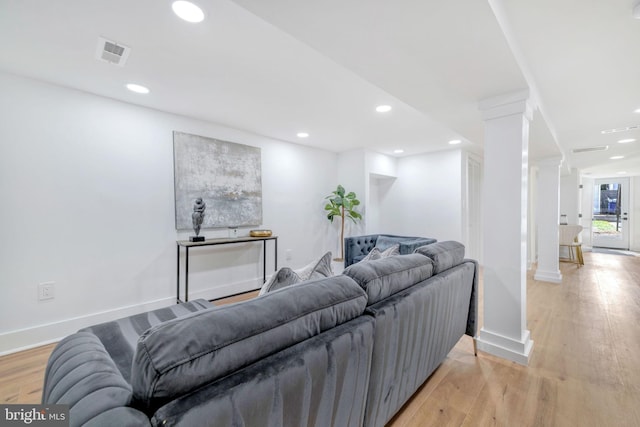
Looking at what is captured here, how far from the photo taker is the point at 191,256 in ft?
11.0

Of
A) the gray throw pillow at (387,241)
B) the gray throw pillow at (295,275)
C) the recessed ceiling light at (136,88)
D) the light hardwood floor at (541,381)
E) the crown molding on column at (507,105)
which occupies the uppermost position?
the recessed ceiling light at (136,88)

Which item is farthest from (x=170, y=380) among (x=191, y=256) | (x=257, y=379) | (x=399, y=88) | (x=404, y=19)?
(x=191, y=256)

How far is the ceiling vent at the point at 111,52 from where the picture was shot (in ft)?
5.98

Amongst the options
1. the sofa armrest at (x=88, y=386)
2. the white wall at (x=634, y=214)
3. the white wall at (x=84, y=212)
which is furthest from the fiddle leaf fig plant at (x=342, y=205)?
the white wall at (x=634, y=214)

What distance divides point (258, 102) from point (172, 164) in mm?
1281

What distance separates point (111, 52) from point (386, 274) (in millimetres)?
2405

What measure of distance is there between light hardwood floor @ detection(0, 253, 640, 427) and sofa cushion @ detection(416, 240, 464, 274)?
2.61ft

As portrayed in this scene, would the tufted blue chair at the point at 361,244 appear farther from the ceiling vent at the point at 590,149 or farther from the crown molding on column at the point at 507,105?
the ceiling vent at the point at 590,149

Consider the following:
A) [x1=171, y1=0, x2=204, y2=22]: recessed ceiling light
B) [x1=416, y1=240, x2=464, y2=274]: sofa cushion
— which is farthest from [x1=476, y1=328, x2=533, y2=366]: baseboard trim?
[x1=171, y1=0, x2=204, y2=22]: recessed ceiling light

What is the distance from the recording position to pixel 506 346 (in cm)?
216

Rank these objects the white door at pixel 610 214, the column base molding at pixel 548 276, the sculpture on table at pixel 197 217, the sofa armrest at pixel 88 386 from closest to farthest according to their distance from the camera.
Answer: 1. the sofa armrest at pixel 88 386
2. the sculpture on table at pixel 197 217
3. the column base molding at pixel 548 276
4. the white door at pixel 610 214

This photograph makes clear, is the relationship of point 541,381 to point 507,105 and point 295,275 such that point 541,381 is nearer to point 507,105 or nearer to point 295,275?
point 295,275

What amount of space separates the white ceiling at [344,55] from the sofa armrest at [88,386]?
151cm

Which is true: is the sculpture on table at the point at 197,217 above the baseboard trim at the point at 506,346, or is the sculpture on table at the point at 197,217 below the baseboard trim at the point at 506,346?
above
